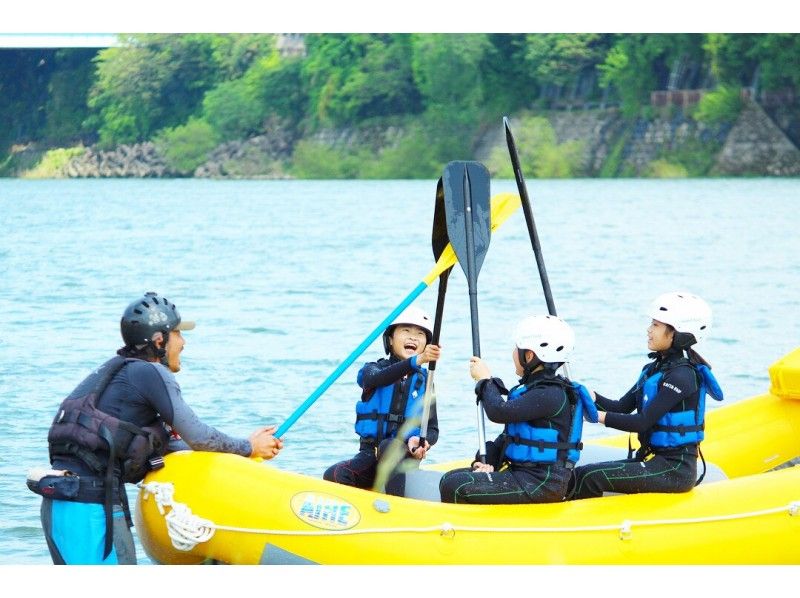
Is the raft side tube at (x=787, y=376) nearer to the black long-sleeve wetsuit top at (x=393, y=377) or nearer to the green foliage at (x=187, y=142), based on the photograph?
the black long-sleeve wetsuit top at (x=393, y=377)

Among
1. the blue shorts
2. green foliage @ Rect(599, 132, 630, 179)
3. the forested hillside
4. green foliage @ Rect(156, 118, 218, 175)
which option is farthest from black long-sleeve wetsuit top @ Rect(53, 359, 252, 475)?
green foliage @ Rect(156, 118, 218, 175)

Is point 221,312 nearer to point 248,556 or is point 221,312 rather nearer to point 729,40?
point 248,556

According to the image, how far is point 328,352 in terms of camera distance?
13.2 meters

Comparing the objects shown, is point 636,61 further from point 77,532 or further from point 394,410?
point 77,532

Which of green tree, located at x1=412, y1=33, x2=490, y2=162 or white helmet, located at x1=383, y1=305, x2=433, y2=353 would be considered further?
green tree, located at x1=412, y1=33, x2=490, y2=162

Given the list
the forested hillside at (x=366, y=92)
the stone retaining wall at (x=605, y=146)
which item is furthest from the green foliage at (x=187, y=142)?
the stone retaining wall at (x=605, y=146)

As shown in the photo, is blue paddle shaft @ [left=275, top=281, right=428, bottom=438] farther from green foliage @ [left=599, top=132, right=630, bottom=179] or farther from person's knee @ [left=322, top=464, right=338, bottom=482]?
green foliage @ [left=599, top=132, right=630, bottom=179]

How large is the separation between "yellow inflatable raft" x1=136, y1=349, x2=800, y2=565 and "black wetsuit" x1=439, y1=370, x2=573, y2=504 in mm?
48

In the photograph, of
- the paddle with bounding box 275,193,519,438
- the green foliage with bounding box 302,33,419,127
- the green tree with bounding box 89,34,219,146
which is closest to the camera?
the paddle with bounding box 275,193,519,438

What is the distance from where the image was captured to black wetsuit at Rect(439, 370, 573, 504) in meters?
4.67

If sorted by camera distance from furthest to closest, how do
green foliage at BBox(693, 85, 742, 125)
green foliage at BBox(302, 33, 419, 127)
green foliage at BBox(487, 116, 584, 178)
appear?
green foliage at BBox(302, 33, 419, 127) < green foliage at BBox(693, 85, 742, 125) < green foliage at BBox(487, 116, 584, 178)

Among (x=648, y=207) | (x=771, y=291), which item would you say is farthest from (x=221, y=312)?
(x=648, y=207)

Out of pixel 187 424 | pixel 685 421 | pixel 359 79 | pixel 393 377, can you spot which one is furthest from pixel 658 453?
pixel 359 79

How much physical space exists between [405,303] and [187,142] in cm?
3375
